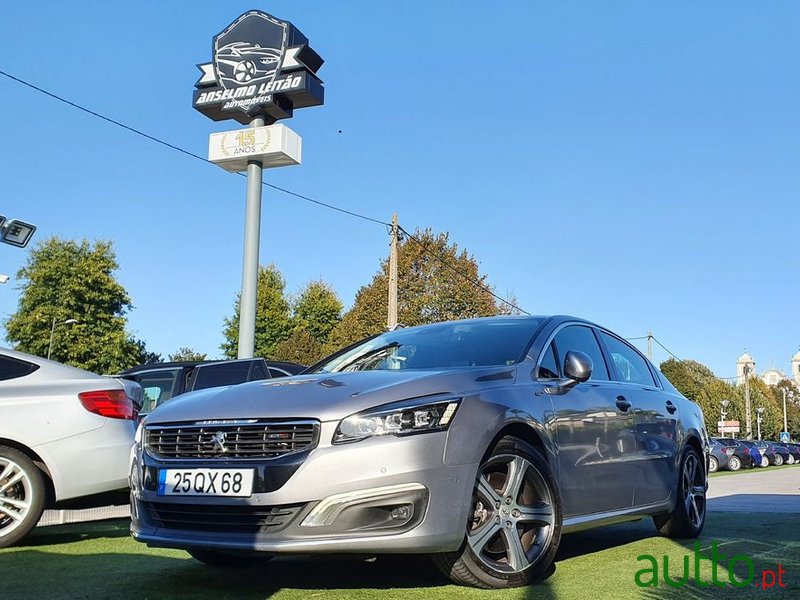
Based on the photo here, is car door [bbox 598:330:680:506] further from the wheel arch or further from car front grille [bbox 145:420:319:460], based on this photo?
the wheel arch

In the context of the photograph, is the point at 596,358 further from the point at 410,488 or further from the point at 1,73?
the point at 1,73

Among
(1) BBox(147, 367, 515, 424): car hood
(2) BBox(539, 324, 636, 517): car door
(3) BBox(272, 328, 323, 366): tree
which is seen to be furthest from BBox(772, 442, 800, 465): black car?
(1) BBox(147, 367, 515, 424): car hood

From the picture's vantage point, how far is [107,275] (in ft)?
178

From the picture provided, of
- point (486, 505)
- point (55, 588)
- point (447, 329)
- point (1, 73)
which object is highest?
point (1, 73)

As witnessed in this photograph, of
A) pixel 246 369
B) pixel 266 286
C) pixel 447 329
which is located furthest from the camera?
pixel 266 286

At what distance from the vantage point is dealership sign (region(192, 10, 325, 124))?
22859 mm

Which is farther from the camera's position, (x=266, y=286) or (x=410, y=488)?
(x=266, y=286)

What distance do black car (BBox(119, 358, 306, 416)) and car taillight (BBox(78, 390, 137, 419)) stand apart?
261 cm

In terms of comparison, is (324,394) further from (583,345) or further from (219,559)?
(583,345)

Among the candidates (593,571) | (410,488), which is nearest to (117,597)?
(410,488)

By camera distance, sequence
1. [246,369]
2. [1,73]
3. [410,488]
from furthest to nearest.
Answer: [1,73], [246,369], [410,488]

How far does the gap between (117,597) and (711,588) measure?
2688mm

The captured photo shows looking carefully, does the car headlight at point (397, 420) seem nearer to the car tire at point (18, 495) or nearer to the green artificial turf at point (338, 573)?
the green artificial turf at point (338, 573)

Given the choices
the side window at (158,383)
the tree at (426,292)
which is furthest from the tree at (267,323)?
the side window at (158,383)
